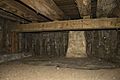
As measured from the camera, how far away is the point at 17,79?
358cm

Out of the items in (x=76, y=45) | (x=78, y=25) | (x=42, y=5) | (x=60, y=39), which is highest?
(x=42, y=5)

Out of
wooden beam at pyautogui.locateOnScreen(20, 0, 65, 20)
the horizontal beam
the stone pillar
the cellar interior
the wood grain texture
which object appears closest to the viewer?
wooden beam at pyautogui.locateOnScreen(20, 0, 65, 20)

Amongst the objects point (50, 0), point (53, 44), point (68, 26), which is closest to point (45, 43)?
point (53, 44)

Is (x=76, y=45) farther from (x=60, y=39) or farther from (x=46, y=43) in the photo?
(x=46, y=43)

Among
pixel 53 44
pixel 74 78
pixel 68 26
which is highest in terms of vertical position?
pixel 68 26

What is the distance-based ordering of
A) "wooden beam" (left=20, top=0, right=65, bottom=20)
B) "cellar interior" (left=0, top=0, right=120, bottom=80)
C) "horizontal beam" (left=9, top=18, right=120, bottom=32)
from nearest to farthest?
1. "wooden beam" (left=20, top=0, right=65, bottom=20)
2. "cellar interior" (left=0, top=0, right=120, bottom=80)
3. "horizontal beam" (left=9, top=18, right=120, bottom=32)

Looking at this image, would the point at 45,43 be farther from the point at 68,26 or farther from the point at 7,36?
the point at 68,26

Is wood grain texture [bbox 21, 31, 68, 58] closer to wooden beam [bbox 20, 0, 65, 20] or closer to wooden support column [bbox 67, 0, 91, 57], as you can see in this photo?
wooden support column [bbox 67, 0, 91, 57]

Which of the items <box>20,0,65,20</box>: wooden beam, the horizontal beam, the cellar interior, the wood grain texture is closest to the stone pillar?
the cellar interior

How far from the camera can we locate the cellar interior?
14.1ft

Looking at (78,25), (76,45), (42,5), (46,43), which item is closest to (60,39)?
(46,43)

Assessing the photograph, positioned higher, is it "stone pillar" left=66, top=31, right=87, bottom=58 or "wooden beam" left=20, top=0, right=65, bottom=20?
"wooden beam" left=20, top=0, right=65, bottom=20

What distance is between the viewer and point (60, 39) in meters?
7.75

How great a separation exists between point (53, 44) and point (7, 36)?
97.0 inches
